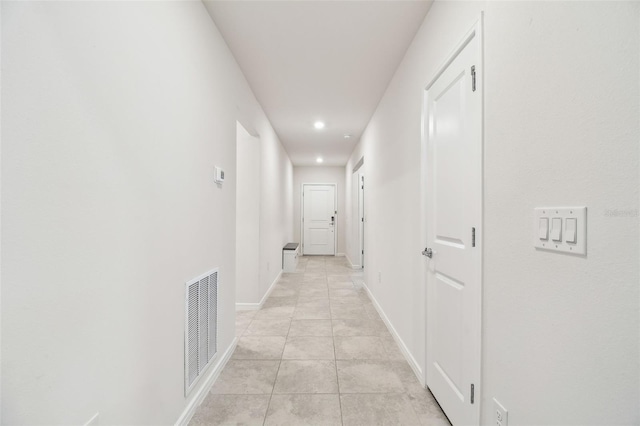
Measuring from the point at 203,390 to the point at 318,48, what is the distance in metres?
2.65

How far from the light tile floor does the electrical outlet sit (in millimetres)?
513

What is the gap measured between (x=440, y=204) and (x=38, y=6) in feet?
5.99

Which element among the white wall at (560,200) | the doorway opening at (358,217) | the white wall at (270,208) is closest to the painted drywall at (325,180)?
the doorway opening at (358,217)

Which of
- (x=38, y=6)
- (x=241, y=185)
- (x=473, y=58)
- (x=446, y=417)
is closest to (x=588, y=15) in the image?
(x=473, y=58)

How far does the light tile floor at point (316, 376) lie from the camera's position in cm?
163

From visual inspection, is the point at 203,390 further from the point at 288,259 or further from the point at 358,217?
the point at 358,217

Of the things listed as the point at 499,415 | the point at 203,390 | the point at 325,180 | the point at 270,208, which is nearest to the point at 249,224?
the point at 270,208

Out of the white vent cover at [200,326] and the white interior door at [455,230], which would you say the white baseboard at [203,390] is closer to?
the white vent cover at [200,326]

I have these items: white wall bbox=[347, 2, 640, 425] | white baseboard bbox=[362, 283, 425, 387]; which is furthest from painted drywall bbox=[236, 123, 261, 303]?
white wall bbox=[347, 2, 640, 425]

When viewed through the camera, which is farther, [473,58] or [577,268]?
[473,58]

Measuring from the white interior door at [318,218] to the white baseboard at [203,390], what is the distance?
551 centimetres

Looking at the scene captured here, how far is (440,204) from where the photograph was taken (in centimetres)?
168

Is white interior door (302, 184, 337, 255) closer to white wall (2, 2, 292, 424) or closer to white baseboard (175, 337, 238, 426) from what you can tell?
white baseboard (175, 337, 238, 426)

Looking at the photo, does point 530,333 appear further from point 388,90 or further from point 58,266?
point 388,90
